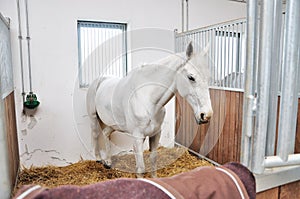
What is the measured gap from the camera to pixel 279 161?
0.51 m

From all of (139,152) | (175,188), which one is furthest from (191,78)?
(175,188)

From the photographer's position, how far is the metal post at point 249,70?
482mm

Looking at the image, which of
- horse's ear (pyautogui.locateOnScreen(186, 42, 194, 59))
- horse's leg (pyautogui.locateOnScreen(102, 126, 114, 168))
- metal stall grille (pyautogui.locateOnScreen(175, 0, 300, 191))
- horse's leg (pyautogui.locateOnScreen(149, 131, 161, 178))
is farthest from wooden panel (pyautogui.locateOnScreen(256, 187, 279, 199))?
horse's leg (pyautogui.locateOnScreen(102, 126, 114, 168))

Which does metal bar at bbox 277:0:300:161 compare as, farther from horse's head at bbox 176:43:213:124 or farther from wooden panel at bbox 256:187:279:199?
horse's head at bbox 176:43:213:124

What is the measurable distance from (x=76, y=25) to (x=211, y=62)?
1300 mm

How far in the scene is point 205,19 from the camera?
→ 2625 mm

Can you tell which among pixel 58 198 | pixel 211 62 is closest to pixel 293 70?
pixel 58 198

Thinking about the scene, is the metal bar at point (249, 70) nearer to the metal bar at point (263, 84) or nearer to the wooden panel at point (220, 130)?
the metal bar at point (263, 84)

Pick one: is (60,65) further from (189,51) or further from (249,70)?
(249,70)

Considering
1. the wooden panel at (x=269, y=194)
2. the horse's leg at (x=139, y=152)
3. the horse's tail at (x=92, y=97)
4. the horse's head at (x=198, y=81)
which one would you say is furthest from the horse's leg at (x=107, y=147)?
the wooden panel at (x=269, y=194)

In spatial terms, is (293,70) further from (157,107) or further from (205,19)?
(205,19)

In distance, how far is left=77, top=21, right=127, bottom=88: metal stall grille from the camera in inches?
86.0

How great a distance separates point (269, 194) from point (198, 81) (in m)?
0.82

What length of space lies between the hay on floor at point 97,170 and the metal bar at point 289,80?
1.37m
